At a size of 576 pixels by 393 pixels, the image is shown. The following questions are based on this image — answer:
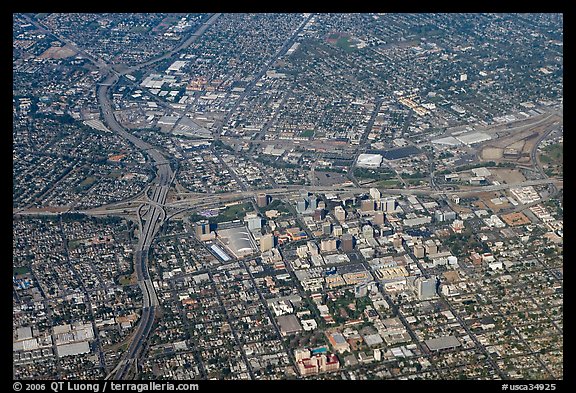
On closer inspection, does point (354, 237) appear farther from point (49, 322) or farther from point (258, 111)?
point (258, 111)

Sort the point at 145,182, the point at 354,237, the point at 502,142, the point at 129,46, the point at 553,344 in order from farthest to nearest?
1. the point at 129,46
2. the point at 502,142
3. the point at 145,182
4. the point at 354,237
5. the point at 553,344

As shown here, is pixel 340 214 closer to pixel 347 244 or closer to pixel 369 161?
pixel 347 244

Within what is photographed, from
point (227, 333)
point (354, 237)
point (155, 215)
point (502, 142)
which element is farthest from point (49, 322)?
point (502, 142)

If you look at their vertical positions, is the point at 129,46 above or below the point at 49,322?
below

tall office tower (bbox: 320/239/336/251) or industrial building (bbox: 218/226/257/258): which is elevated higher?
tall office tower (bbox: 320/239/336/251)

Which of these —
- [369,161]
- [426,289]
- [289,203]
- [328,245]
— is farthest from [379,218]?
[369,161]

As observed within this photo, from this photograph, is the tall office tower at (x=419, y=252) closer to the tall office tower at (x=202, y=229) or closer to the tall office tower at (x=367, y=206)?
the tall office tower at (x=367, y=206)

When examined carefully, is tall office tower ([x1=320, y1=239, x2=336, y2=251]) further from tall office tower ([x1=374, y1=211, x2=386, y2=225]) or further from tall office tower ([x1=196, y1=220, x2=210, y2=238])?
tall office tower ([x1=196, y1=220, x2=210, y2=238])

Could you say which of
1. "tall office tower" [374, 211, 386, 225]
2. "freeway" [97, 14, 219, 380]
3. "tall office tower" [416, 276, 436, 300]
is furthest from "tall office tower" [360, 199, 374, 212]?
"freeway" [97, 14, 219, 380]
